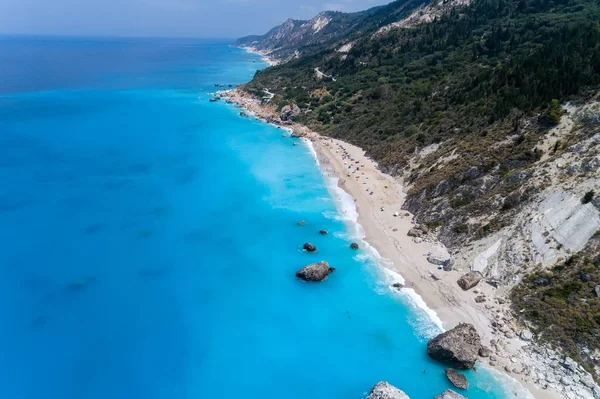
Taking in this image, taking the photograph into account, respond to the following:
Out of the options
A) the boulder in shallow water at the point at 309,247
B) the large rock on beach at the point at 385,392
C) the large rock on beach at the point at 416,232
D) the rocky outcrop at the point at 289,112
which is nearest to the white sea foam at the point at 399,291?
the boulder in shallow water at the point at 309,247

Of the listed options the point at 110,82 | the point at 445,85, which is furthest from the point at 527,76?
the point at 110,82

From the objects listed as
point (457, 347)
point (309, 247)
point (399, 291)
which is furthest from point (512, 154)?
point (457, 347)

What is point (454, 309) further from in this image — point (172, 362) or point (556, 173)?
point (172, 362)

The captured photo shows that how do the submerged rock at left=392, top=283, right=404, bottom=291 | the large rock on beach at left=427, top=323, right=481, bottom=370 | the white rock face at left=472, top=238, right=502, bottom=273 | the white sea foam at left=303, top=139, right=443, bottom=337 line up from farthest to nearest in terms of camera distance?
the submerged rock at left=392, top=283, right=404, bottom=291 → the white rock face at left=472, top=238, right=502, bottom=273 → the white sea foam at left=303, top=139, right=443, bottom=337 → the large rock on beach at left=427, top=323, right=481, bottom=370

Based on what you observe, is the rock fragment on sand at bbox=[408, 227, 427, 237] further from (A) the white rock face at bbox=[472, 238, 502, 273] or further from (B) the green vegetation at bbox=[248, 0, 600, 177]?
(B) the green vegetation at bbox=[248, 0, 600, 177]

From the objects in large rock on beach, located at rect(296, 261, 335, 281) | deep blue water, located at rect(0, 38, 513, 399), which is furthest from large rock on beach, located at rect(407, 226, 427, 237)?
large rock on beach, located at rect(296, 261, 335, 281)

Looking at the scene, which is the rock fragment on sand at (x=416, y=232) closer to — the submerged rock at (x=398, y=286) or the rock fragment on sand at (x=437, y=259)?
the rock fragment on sand at (x=437, y=259)
